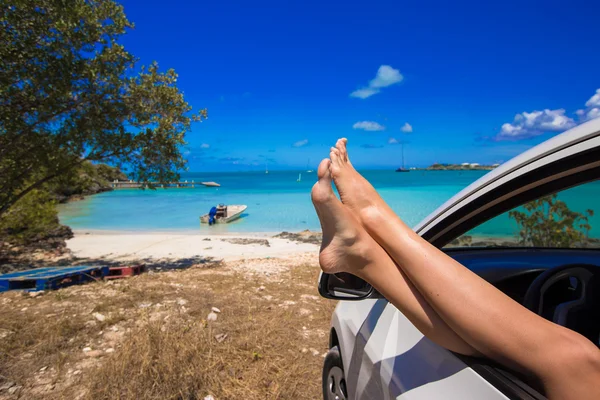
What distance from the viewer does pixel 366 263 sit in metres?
1.33

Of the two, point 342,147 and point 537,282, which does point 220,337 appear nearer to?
point 342,147

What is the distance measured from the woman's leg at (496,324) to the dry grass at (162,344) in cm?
216

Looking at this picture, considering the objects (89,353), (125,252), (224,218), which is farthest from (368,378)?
(224,218)

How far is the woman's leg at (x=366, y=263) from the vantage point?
1.11m

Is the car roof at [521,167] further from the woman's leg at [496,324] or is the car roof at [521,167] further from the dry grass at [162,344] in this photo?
the dry grass at [162,344]

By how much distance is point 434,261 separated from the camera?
1121 mm

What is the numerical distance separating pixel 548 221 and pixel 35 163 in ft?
29.1

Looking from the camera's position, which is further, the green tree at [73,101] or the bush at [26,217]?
the bush at [26,217]

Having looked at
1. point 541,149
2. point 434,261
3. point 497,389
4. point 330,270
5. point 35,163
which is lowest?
point 497,389

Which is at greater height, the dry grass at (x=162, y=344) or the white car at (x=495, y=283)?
the white car at (x=495, y=283)

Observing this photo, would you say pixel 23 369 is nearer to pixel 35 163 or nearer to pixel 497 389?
pixel 497 389

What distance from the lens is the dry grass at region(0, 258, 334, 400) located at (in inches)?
106

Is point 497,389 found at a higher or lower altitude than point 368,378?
higher

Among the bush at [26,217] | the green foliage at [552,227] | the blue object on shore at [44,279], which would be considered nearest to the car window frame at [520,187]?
the green foliage at [552,227]
